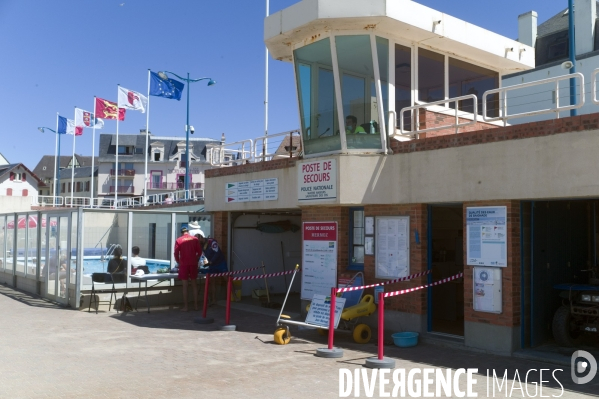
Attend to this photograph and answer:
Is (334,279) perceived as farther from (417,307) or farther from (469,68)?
(469,68)

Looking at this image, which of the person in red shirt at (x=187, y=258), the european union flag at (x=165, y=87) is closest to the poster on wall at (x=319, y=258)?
the person in red shirt at (x=187, y=258)

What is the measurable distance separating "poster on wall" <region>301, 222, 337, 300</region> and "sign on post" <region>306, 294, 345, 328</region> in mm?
1665

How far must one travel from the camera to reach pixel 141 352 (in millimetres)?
9961

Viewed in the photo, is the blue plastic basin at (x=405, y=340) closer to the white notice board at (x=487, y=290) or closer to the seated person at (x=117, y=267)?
the white notice board at (x=487, y=290)

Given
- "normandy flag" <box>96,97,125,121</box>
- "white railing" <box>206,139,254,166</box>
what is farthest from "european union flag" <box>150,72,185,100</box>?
"white railing" <box>206,139,254,166</box>

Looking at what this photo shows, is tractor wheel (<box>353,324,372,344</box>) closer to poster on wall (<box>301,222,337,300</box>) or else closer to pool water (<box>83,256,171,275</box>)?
poster on wall (<box>301,222,337,300</box>)

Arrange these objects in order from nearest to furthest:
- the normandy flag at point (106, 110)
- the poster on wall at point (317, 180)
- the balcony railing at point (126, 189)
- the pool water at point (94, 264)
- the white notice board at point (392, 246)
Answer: the white notice board at point (392, 246) < the poster on wall at point (317, 180) < the pool water at point (94, 264) < the normandy flag at point (106, 110) < the balcony railing at point (126, 189)

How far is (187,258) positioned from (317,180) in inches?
175

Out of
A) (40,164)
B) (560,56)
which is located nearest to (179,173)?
(40,164)

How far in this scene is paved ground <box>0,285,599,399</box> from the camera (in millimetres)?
7562

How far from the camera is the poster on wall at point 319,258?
12750 millimetres

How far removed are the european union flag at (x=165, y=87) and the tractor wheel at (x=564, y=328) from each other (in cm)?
2970

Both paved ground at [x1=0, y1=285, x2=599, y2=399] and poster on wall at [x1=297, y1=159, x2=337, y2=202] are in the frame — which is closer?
paved ground at [x1=0, y1=285, x2=599, y2=399]

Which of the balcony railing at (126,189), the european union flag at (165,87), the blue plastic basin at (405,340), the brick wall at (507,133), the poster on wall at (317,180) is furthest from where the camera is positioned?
the balcony railing at (126,189)
